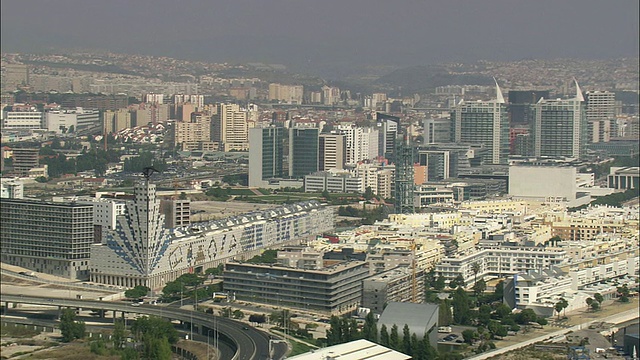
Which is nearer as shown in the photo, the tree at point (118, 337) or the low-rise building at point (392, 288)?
the tree at point (118, 337)

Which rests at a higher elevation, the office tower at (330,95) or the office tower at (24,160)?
the office tower at (330,95)

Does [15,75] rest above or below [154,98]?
above

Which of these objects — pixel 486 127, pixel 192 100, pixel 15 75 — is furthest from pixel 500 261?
pixel 15 75

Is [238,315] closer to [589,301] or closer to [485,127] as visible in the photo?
[589,301]

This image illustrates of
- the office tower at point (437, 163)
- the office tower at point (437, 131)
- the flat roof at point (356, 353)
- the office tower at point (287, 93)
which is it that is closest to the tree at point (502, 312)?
the flat roof at point (356, 353)

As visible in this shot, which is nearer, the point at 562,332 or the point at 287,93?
the point at 562,332

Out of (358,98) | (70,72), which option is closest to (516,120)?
(358,98)

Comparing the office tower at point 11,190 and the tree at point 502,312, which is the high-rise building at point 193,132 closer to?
the office tower at point 11,190

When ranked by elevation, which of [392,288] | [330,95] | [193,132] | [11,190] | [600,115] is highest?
[330,95]
